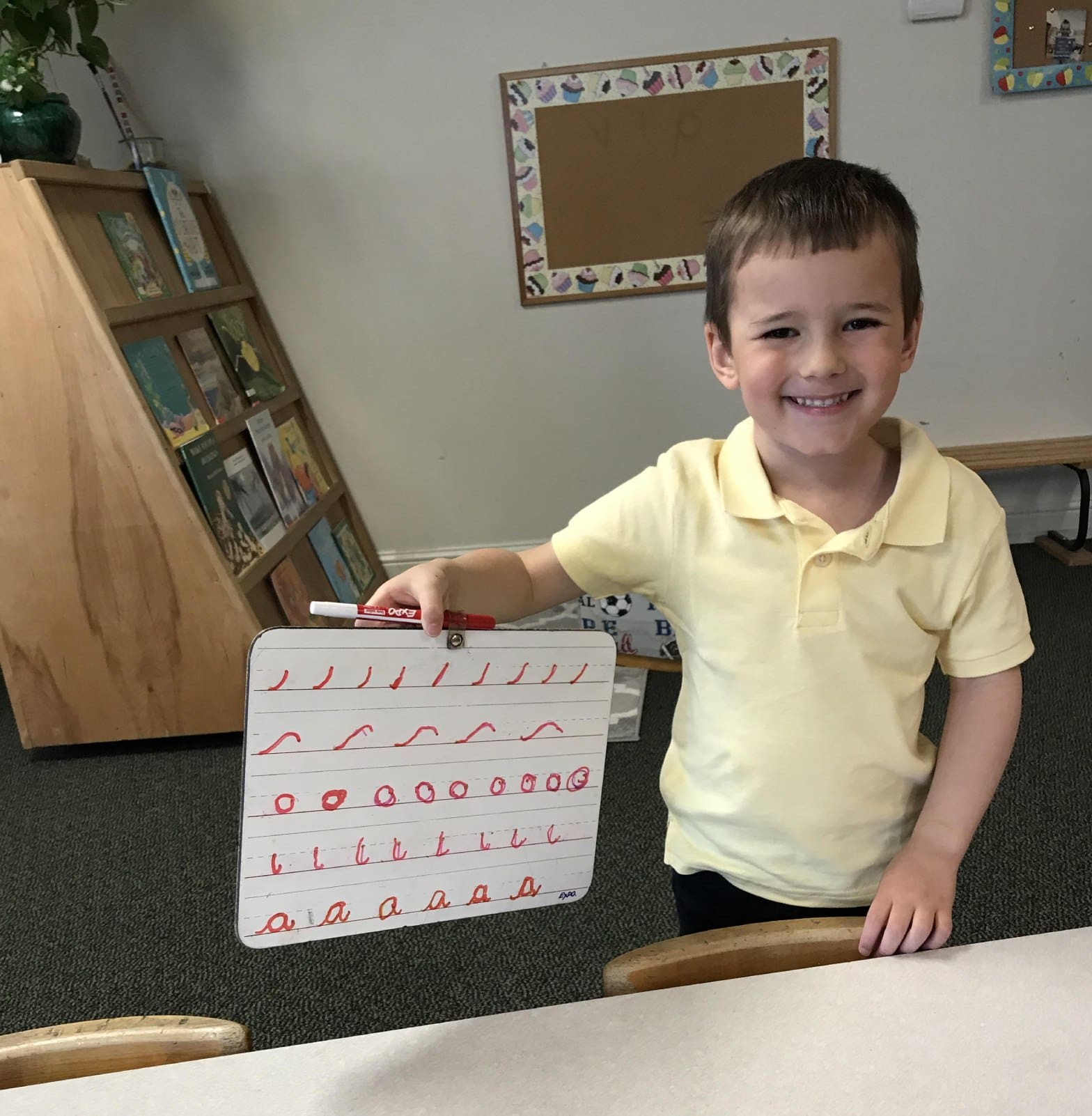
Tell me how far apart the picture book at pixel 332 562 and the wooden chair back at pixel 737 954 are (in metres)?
2.03

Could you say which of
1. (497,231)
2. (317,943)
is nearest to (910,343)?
(317,943)

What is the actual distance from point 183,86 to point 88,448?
1224 mm

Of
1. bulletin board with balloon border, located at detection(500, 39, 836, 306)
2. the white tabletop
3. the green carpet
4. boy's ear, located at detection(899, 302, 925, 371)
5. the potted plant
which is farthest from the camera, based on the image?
bulletin board with balloon border, located at detection(500, 39, 836, 306)

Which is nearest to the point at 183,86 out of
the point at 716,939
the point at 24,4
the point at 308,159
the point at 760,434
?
the point at 308,159

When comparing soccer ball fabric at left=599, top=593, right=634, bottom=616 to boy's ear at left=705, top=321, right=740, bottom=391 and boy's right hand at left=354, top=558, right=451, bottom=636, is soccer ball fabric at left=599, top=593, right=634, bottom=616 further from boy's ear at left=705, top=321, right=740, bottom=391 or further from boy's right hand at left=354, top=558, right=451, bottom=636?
boy's right hand at left=354, top=558, right=451, bottom=636

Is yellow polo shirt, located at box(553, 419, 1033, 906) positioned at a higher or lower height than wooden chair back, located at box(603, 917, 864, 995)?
higher

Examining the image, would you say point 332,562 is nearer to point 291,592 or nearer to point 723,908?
point 291,592

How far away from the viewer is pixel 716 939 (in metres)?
0.64

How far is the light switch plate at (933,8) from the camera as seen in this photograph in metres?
2.43

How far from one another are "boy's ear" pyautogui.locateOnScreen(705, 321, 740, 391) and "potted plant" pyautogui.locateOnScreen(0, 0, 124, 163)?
1.83 meters

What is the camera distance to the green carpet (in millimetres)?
1451

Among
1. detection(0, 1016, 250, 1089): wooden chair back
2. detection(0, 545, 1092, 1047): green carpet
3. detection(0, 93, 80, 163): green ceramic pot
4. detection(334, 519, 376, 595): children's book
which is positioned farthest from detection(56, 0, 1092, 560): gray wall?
detection(0, 1016, 250, 1089): wooden chair back

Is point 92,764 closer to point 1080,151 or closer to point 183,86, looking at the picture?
point 183,86

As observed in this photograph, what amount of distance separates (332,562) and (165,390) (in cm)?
75
